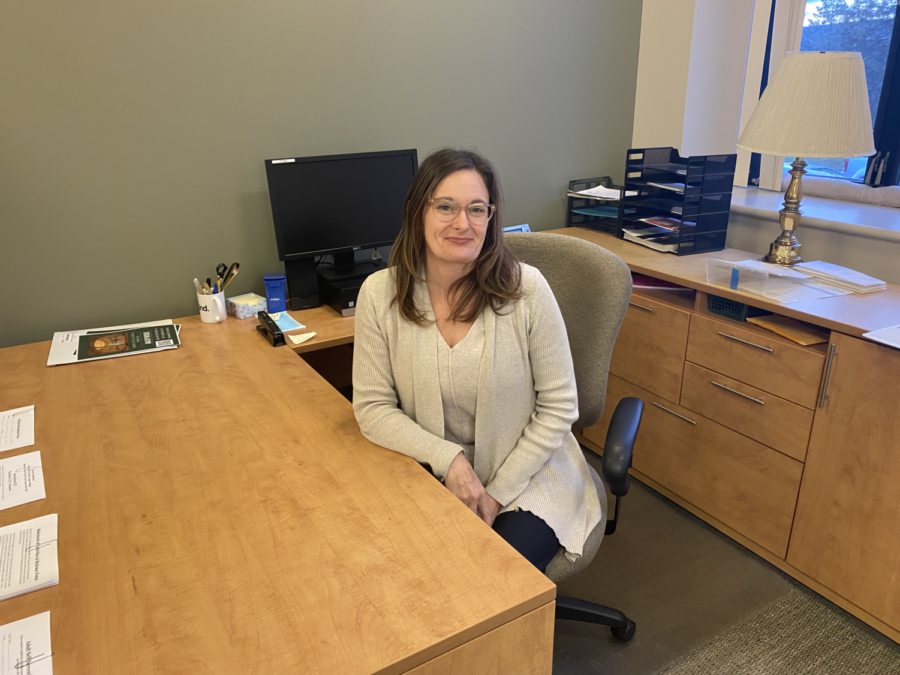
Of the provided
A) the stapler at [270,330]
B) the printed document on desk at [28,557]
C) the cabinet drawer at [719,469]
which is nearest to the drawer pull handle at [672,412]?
the cabinet drawer at [719,469]

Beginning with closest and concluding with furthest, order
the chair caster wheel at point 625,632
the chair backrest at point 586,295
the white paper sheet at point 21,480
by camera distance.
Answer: the white paper sheet at point 21,480
the chair backrest at point 586,295
the chair caster wheel at point 625,632

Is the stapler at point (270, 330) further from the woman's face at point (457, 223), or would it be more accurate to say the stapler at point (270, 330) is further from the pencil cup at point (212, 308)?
the woman's face at point (457, 223)

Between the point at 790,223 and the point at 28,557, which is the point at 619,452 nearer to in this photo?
the point at 28,557

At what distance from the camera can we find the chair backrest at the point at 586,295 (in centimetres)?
149

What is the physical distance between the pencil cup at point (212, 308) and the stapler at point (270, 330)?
0.61ft

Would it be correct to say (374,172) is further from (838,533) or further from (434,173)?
(838,533)

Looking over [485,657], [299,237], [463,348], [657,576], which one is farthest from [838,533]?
[299,237]

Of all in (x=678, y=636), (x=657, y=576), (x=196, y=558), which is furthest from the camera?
(x=657, y=576)

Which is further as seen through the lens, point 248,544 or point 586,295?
point 586,295

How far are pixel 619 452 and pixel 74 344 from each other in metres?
1.61

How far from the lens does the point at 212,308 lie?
6.81 feet

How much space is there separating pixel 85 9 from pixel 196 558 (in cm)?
165

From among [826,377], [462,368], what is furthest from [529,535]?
[826,377]

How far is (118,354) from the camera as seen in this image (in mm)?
1830
